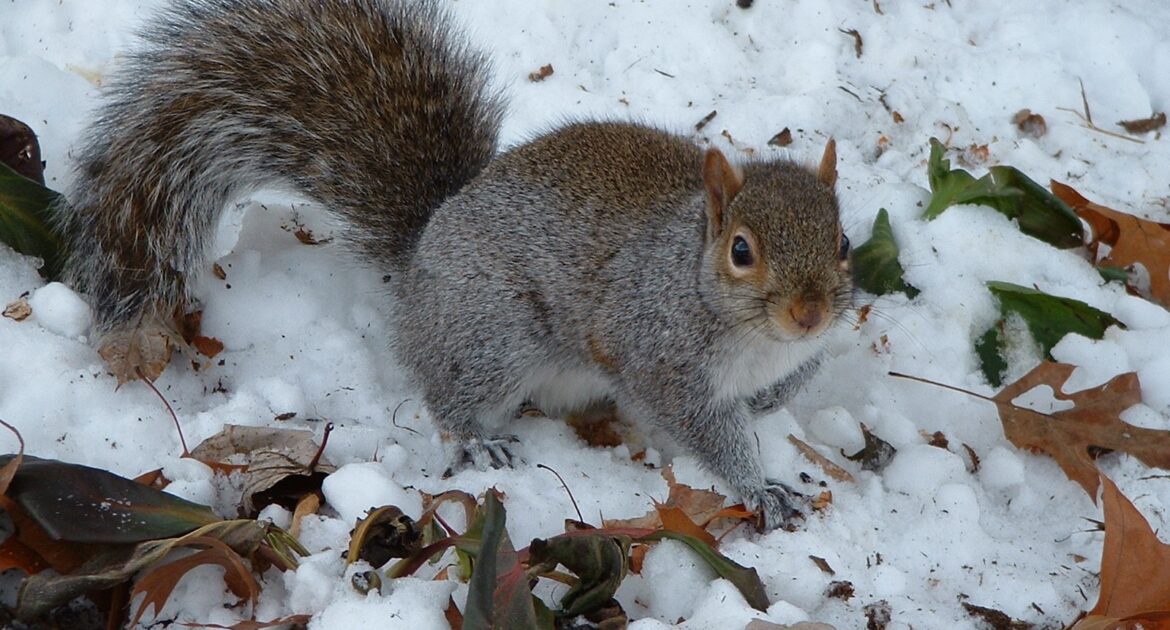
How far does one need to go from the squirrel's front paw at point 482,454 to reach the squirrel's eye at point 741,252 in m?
0.64

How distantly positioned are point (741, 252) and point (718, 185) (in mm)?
147

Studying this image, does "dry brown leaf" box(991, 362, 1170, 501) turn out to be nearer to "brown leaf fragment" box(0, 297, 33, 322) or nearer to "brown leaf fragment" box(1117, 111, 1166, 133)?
"brown leaf fragment" box(1117, 111, 1166, 133)

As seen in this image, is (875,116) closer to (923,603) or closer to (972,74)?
(972,74)

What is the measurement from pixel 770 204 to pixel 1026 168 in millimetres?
1217

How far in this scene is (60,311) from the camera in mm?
2225

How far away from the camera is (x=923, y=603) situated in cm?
192

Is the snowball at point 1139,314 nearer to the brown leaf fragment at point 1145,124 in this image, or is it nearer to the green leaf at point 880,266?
the green leaf at point 880,266

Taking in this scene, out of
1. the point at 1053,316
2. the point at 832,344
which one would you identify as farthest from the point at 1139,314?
→ the point at 832,344

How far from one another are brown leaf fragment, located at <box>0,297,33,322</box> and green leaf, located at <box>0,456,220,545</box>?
53cm

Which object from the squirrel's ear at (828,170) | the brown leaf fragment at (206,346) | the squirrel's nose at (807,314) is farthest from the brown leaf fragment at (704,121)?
the brown leaf fragment at (206,346)

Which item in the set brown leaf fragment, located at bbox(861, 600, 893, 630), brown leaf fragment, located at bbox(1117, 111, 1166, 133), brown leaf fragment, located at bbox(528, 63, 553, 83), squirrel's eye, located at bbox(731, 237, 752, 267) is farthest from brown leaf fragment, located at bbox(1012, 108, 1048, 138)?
brown leaf fragment, located at bbox(861, 600, 893, 630)

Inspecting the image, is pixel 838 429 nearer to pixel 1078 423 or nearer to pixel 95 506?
pixel 1078 423

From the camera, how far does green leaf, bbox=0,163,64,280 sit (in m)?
2.27

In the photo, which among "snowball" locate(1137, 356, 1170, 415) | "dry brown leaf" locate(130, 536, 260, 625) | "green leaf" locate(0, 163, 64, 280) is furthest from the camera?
"snowball" locate(1137, 356, 1170, 415)
